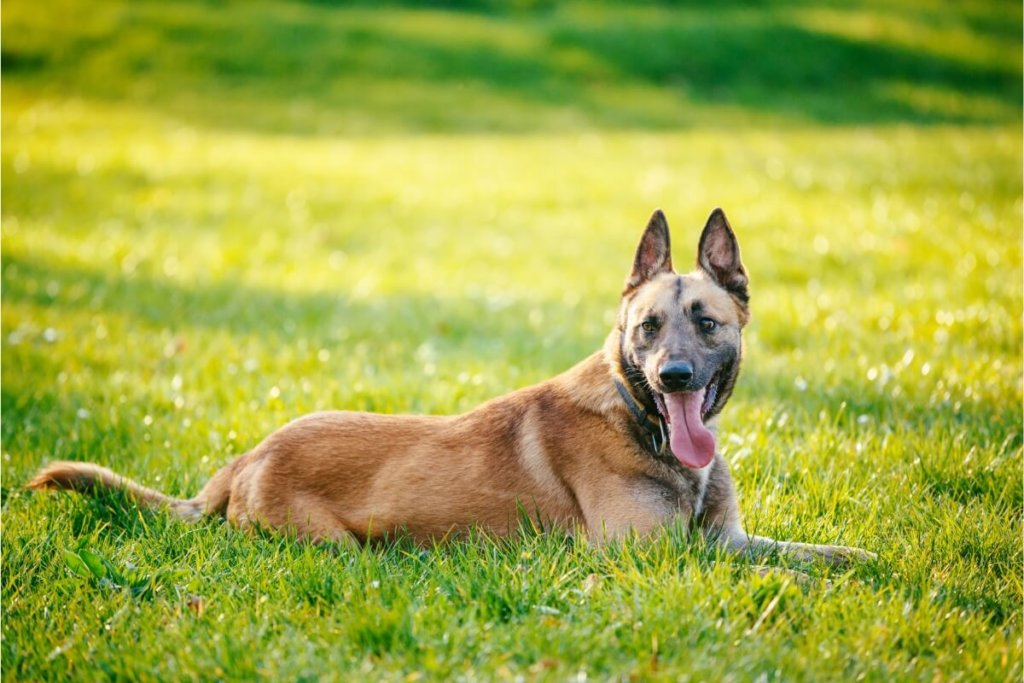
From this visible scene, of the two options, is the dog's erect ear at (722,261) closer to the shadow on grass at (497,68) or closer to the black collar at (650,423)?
the black collar at (650,423)

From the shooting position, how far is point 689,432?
13.7 ft

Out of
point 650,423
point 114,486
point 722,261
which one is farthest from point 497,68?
point 650,423

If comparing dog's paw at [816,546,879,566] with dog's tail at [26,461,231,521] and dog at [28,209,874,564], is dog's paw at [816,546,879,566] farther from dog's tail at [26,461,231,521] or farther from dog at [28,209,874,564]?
dog's tail at [26,461,231,521]

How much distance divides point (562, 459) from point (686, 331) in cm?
79

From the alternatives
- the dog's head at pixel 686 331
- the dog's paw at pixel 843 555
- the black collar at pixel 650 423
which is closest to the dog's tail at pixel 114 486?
the black collar at pixel 650 423

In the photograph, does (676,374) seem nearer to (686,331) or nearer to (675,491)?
(686,331)

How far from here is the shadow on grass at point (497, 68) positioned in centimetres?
2222

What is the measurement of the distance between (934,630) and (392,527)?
2.19 meters

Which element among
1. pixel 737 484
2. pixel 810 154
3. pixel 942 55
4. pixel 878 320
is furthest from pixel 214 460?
pixel 942 55

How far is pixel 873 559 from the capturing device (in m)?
3.95

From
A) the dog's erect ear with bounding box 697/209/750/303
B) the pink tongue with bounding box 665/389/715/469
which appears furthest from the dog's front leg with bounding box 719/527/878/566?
the dog's erect ear with bounding box 697/209/750/303

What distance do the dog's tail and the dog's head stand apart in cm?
204

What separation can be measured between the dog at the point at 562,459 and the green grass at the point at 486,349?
169 mm

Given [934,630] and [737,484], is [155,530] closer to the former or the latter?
[737,484]
